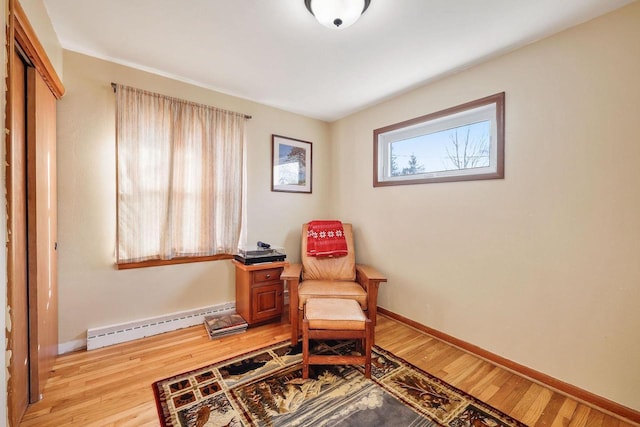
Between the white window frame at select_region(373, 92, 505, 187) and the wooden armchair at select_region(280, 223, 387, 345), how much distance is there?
0.82m

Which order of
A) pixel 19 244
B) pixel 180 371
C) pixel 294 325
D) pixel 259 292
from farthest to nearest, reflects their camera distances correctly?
pixel 259 292 → pixel 294 325 → pixel 180 371 → pixel 19 244

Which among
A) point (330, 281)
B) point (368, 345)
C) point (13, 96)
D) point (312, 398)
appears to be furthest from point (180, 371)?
point (13, 96)

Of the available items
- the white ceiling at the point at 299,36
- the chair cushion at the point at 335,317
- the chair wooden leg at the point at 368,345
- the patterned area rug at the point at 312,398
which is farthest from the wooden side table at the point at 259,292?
the white ceiling at the point at 299,36

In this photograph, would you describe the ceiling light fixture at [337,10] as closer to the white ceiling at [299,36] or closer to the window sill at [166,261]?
the white ceiling at [299,36]

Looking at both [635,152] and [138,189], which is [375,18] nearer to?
[635,152]

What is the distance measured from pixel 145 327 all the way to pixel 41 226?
120 centimetres

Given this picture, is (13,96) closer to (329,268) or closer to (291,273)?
(291,273)

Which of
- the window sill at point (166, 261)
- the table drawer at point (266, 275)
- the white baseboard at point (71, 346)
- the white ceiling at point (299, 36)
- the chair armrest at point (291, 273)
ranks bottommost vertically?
the white baseboard at point (71, 346)

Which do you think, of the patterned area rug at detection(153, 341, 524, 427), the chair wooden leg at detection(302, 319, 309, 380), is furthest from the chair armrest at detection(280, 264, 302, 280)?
the patterned area rug at detection(153, 341, 524, 427)

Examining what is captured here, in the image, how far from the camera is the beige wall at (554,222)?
1530 millimetres

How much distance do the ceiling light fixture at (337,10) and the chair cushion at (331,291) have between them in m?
2.01

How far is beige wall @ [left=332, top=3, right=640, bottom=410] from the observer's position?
153 cm

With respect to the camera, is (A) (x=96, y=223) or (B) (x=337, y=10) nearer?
(B) (x=337, y=10)

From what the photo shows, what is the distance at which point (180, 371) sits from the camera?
188cm
